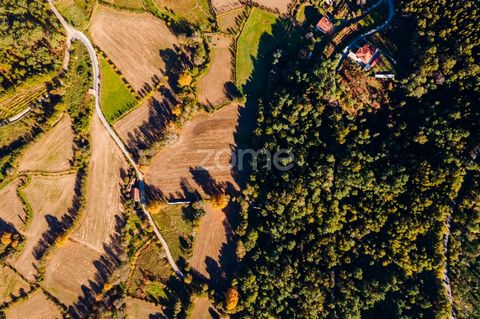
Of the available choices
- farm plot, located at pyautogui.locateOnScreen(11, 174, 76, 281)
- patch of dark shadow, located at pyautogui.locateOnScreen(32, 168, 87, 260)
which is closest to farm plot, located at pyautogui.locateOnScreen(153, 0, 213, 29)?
patch of dark shadow, located at pyautogui.locateOnScreen(32, 168, 87, 260)

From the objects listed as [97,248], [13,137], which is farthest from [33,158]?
[97,248]

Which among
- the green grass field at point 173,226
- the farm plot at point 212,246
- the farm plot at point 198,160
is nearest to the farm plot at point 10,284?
the green grass field at point 173,226

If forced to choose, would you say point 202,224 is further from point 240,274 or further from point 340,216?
point 340,216

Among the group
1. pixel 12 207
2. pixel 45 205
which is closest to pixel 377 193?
pixel 45 205

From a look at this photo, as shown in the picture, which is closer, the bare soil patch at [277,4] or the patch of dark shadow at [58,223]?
the bare soil patch at [277,4]

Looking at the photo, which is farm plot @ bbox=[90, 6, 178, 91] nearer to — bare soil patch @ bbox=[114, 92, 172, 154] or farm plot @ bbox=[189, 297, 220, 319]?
bare soil patch @ bbox=[114, 92, 172, 154]

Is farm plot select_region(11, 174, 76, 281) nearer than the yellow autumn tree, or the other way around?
the yellow autumn tree

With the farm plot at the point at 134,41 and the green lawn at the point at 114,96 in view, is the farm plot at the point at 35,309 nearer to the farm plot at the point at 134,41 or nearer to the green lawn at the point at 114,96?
the green lawn at the point at 114,96

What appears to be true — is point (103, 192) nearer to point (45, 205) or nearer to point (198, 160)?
point (45, 205)
